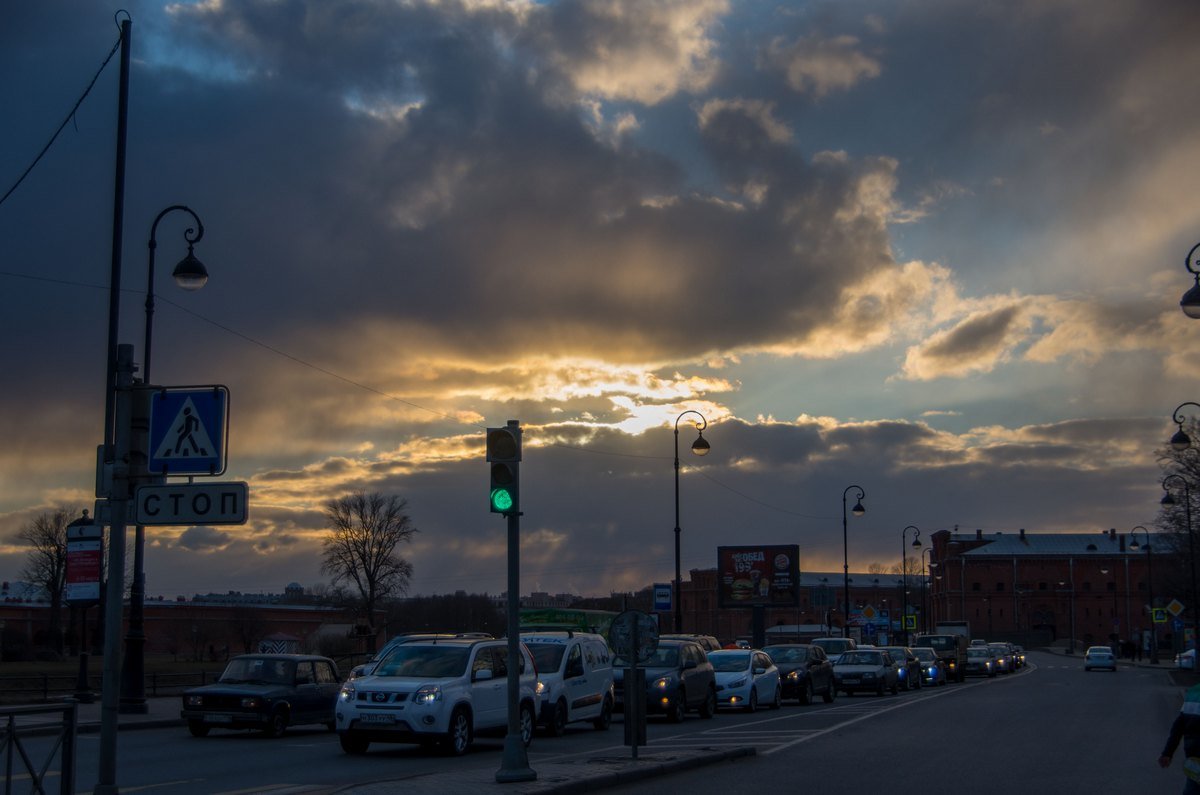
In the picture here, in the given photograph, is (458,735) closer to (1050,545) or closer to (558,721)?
(558,721)

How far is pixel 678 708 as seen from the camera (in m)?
29.9

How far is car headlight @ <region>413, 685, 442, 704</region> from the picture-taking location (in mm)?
19688

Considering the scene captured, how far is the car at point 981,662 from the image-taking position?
70.2 metres

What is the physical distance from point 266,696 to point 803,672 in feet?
64.8

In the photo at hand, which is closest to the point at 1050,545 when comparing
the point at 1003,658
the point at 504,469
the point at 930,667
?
the point at 1003,658

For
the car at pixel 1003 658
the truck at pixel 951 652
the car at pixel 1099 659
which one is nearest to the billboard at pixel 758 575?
the truck at pixel 951 652

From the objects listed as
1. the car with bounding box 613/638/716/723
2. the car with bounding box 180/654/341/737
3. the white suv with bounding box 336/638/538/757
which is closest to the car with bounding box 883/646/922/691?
the car with bounding box 613/638/716/723

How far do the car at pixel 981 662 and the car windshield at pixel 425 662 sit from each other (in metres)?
54.7

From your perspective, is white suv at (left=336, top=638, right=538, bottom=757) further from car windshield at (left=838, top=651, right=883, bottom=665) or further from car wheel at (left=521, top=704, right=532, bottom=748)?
car windshield at (left=838, top=651, right=883, bottom=665)

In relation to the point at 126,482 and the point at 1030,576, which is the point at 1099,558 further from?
the point at 126,482

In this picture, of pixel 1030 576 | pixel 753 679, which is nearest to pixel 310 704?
pixel 753 679

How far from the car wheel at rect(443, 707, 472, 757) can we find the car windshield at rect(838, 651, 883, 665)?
27101 millimetres

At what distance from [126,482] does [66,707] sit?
1.86 m

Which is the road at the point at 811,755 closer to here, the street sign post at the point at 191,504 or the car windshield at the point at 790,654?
the street sign post at the point at 191,504
